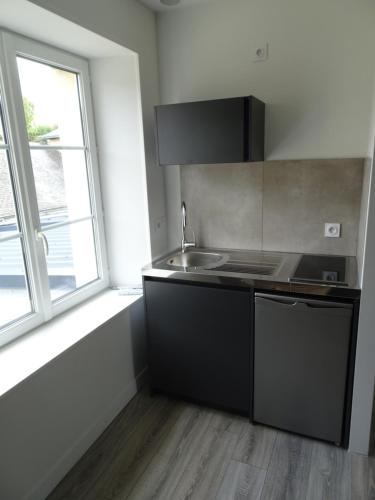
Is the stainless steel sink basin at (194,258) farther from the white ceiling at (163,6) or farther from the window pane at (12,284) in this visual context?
the white ceiling at (163,6)

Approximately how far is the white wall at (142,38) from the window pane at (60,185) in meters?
0.43

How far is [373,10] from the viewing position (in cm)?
194

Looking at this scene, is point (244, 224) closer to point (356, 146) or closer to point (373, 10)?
point (356, 146)

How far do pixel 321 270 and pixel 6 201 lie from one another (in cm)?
170

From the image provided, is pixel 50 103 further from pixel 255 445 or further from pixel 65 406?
pixel 255 445

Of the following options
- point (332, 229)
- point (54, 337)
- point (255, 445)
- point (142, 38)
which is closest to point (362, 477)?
point (255, 445)

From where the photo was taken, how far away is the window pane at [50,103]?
6.14 feet

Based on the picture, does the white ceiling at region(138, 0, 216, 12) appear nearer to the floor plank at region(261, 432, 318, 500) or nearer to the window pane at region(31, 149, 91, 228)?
the window pane at region(31, 149, 91, 228)

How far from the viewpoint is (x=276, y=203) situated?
235 centimetres

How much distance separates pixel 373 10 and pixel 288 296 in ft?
5.34

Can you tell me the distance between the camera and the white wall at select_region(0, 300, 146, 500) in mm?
1496

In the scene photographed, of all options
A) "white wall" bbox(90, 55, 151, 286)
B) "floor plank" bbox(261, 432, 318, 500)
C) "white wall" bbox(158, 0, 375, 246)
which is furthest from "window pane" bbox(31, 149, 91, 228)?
"floor plank" bbox(261, 432, 318, 500)

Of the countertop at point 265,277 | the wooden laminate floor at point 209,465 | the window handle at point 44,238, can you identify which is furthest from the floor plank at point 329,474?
the window handle at point 44,238

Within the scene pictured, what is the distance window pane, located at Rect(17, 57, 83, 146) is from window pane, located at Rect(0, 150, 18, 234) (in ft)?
0.76
